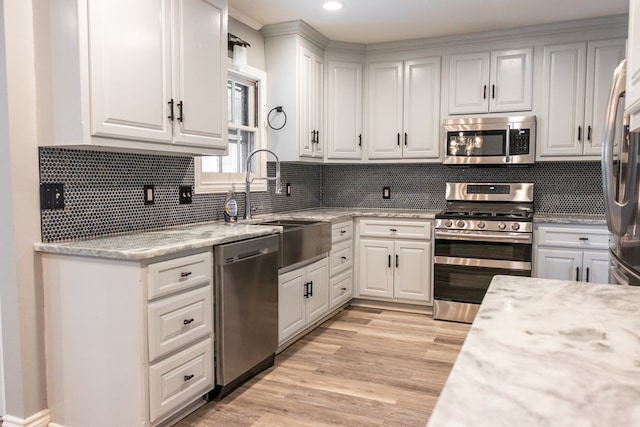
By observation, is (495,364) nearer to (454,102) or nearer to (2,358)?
(2,358)

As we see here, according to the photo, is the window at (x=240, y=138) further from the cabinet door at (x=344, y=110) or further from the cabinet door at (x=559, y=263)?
the cabinet door at (x=559, y=263)

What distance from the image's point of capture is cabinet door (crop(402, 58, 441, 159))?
4273 mm

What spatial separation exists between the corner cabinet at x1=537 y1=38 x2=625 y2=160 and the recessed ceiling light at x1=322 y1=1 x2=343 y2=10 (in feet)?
5.78

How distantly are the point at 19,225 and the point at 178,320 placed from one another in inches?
31.6

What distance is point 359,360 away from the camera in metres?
3.14

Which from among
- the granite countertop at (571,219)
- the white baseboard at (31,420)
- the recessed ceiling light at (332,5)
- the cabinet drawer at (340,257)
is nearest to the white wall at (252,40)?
the recessed ceiling light at (332,5)

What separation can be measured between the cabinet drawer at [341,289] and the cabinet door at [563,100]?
1.94 metres

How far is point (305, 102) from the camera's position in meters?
4.04

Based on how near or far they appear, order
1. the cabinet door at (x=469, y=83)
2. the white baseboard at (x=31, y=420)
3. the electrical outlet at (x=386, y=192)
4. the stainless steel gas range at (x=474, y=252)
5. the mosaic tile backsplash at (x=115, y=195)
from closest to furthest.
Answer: the white baseboard at (x=31, y=420)
the mosaic tile backsplash at (x=115, y=195)
the stainless steel gas range at (x=474, y=252)
the cabinet door at (x=469, y=83)
the electrical outlet at (x=386, y=192)

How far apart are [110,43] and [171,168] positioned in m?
1.02

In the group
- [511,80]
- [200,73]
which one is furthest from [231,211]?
[511,80]

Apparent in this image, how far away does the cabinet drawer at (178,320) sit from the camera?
2.09 meters

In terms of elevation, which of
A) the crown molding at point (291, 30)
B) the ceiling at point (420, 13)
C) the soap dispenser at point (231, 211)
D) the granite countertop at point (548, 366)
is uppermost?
the ceiling at point (420, 13)

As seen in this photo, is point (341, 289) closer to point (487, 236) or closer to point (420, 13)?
point (487, 236)
